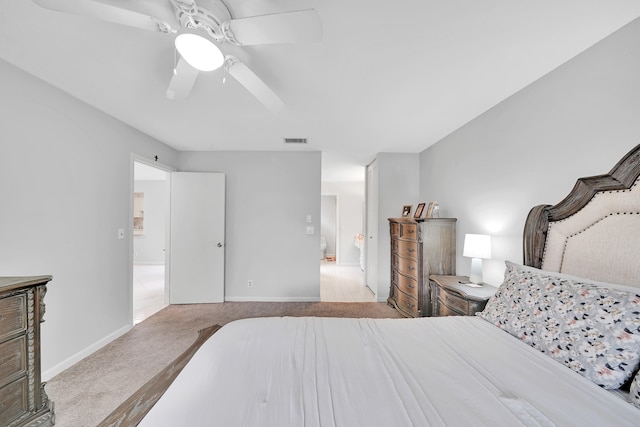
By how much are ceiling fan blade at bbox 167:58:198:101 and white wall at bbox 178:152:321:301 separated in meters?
2.23

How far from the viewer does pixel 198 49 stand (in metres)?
1.21

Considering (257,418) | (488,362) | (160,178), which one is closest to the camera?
(257,418)

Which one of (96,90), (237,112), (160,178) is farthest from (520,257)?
(160,178)

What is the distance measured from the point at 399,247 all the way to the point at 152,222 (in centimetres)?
643

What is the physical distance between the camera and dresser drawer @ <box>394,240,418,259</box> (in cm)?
298

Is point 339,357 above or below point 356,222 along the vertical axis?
below

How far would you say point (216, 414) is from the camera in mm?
786

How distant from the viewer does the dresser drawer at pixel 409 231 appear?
2.99 meters

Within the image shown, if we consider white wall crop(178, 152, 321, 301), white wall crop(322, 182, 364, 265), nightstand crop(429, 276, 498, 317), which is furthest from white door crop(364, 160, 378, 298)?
white wall crop(322, 182, 364, 265)

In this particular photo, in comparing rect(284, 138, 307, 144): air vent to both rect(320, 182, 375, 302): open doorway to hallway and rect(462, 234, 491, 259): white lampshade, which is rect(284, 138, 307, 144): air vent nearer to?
rect(462, 234, 491, 259): white lampshade

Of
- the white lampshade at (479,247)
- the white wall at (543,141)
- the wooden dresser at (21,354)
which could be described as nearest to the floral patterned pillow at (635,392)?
the white wall at (543,141)

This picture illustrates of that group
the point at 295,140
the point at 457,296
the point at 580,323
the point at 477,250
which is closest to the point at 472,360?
the point at 580,323

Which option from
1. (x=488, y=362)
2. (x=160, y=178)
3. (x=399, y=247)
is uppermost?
(x=160, y=178)

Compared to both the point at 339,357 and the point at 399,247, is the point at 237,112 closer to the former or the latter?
the point at 339,357
